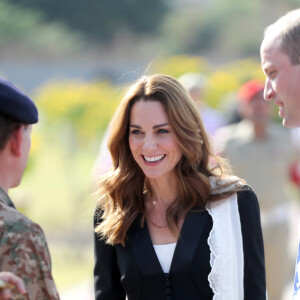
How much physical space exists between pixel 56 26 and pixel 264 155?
40.8 metres

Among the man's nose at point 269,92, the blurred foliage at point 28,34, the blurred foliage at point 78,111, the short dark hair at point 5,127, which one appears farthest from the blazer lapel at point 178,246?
the blurred foliage at point 28,34

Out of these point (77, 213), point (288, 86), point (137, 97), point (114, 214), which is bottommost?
point (114, 214)

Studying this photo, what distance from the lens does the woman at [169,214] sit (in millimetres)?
3316

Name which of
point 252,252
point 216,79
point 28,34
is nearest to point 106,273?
point 252,252

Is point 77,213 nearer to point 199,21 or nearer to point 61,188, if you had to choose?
point 61,188

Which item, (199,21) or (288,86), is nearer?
(288,86)

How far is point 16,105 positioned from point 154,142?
38.8 inches

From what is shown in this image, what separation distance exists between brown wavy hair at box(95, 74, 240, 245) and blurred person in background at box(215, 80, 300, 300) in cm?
275

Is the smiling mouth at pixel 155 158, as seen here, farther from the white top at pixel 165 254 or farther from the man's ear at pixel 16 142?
the man's ear at pixel 16 142

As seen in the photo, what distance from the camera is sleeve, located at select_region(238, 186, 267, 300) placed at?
11.0 feet

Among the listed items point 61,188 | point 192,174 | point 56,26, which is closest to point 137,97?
point 192,174

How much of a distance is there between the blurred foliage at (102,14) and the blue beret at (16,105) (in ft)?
147

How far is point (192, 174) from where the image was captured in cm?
357

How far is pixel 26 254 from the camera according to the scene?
2445 millimetres
